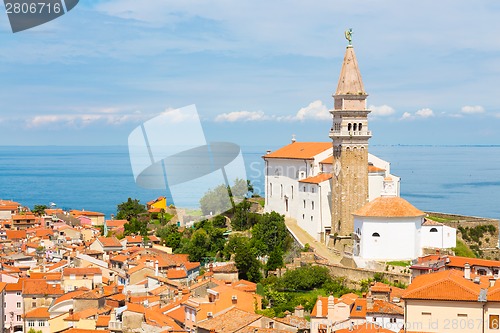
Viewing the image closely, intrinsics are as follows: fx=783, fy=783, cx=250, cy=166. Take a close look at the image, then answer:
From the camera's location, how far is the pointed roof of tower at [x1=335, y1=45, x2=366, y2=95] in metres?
28.5

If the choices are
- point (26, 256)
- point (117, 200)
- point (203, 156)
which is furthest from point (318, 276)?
point (117, 200)

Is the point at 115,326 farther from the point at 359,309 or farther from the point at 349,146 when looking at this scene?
the point at 349,146

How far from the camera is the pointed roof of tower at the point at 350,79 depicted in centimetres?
2850

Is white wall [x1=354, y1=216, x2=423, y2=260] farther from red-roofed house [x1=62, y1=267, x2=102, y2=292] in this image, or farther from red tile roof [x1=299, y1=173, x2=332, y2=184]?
red-roofed house [x1=62, y1=267, x2=102, y2=292]

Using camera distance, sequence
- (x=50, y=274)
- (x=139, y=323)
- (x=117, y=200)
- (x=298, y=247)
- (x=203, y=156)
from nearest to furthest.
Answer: (x=139, y=323), (x=203, y=156), (x=50, y=274), (x=298, y=247), (x=117, y=200)

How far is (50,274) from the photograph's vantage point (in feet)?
92.8

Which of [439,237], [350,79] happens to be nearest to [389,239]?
[439,237]

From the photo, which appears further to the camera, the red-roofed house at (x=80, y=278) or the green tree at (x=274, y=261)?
the green tree at (x=274, y=261)

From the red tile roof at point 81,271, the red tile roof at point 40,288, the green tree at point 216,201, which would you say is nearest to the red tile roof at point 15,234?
the green tree at point 216,201

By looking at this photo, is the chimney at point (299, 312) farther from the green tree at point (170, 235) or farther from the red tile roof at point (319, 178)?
the green tree at point (170, 235)

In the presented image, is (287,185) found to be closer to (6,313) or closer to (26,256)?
(26,256)

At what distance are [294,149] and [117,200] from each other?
51996 millimetres

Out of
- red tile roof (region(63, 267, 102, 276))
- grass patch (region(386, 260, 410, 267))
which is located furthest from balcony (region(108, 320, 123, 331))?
grass patch (region(386, 260, 410, 267))

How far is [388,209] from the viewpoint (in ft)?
86.8
